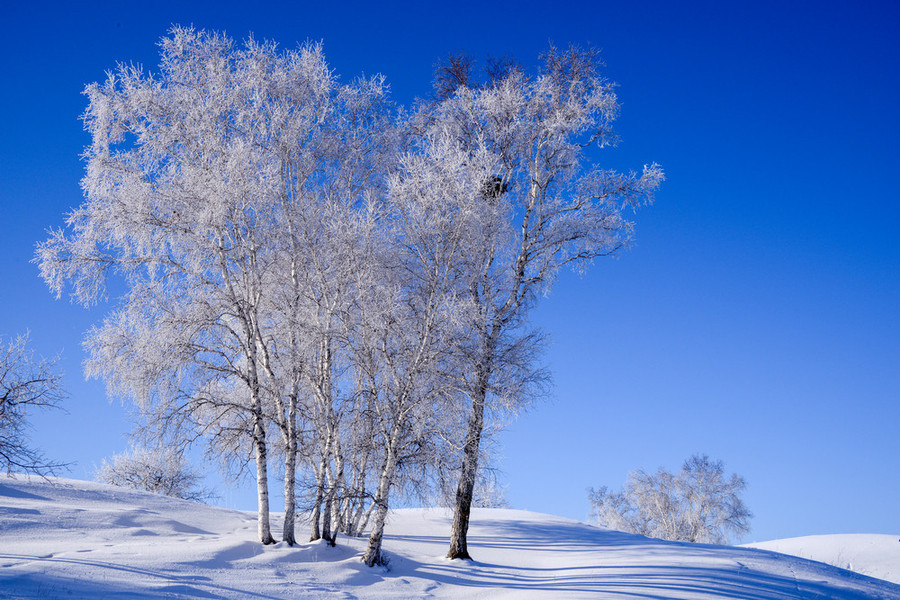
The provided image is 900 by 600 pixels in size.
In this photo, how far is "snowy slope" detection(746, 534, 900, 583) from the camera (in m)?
24.5

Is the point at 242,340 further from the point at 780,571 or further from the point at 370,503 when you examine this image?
the point at 780,571

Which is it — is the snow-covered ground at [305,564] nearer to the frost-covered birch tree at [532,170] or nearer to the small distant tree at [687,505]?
the frost-covered birch tree at [532,170]

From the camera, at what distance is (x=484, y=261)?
46.1 feet

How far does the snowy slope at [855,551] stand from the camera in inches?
965

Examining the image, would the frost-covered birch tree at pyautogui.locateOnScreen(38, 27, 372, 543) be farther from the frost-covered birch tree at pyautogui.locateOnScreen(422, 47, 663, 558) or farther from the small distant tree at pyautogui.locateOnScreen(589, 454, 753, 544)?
the small distant tree at pyautogui.locateOnScreen(589, 454, 753, 544)

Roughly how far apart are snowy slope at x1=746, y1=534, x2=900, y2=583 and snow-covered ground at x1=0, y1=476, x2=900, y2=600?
11.2 metres

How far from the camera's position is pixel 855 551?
93.7ft

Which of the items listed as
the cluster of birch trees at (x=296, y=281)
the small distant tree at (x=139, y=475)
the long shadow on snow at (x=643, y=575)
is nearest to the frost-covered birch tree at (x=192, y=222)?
the cluster of birch trees at (x=296, y=281)

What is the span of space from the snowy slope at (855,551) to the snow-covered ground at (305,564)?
11.2 meters

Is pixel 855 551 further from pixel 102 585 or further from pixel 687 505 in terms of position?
pixel 102 585

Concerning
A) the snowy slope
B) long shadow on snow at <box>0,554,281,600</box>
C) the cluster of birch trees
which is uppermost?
the cluster of birch trees

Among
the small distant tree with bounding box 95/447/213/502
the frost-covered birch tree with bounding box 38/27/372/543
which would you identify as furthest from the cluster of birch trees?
the small distant tree with bounding box 95/447/213/502

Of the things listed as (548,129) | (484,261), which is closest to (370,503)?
(484,261)

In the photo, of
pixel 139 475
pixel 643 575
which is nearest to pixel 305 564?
pixel 643 575
